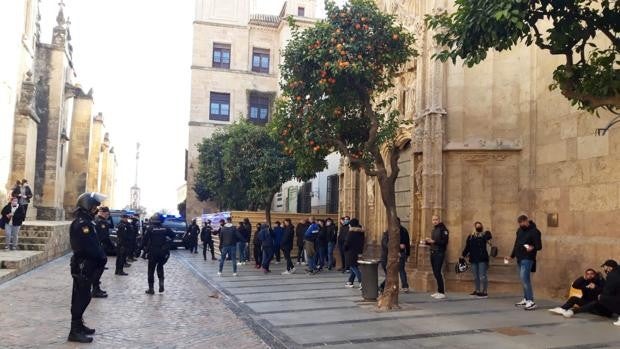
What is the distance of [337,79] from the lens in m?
10.6

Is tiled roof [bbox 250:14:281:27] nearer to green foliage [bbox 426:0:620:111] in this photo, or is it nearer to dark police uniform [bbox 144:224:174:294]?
dark police uniform [bbox 144:224:174:294]

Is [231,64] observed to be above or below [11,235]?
above

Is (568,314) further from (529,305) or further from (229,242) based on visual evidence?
(229,242)

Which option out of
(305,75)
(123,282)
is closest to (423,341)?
(305,75)

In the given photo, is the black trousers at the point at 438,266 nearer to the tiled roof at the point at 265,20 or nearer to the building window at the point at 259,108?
the building window at the point at 259,108

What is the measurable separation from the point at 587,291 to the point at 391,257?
3299 mm

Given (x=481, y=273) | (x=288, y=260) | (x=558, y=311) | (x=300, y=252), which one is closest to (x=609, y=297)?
(x=558, y=311)

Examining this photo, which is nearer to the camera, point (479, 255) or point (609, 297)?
point (609, 297)

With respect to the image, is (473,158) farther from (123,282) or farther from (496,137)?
(123,282)

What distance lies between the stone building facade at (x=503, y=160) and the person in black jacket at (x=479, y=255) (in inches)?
26.7

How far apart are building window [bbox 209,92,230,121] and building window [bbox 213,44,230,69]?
2.34 meters

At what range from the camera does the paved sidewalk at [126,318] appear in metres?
7.11

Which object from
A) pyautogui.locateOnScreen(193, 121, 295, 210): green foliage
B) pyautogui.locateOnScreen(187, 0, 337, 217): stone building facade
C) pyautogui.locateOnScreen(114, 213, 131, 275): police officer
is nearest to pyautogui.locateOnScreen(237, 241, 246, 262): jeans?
pyautogui.locateOnScreen(193, 121, 295, 210): green foliage

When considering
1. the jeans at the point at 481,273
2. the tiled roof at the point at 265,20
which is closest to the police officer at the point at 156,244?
the jeans at the point at 481,273
